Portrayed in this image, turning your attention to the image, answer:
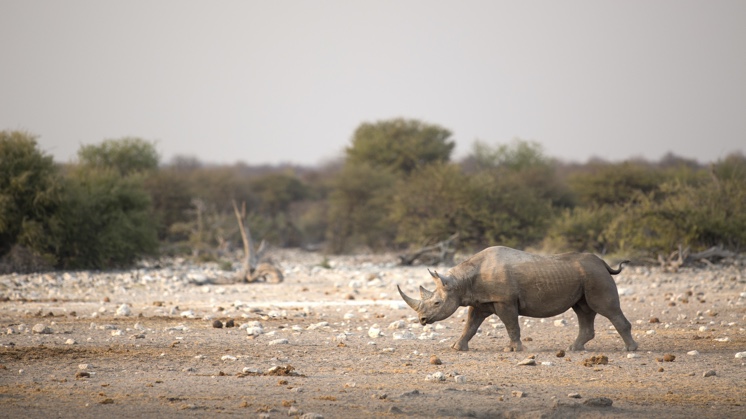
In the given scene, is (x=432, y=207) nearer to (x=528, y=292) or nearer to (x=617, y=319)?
(x=528, y=292)

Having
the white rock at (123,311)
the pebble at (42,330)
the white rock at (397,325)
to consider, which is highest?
the white rock at (123,311)

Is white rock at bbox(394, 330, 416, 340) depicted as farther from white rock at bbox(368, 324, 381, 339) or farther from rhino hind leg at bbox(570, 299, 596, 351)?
rhino hind leg at bbox(570, 299, 596, 351)

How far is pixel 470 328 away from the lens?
1113cm

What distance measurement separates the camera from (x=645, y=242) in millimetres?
26469

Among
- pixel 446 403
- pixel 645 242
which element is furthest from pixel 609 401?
pixel 645 242

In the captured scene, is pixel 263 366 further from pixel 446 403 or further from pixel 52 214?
pixel 52 214

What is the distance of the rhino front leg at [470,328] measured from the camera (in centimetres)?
1098

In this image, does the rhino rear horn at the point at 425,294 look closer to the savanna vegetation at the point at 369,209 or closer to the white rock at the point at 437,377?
the white rock at the point at 437,377

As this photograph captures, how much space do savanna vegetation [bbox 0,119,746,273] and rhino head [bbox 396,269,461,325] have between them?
54.9ft

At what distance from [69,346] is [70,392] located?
3.12m

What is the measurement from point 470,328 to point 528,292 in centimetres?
87

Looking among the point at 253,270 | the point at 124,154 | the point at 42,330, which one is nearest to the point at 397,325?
the point at 42,330

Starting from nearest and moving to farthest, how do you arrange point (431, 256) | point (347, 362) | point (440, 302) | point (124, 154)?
point (347, 362) < point (440, 302) < point (431, 256) < point (124, 154)

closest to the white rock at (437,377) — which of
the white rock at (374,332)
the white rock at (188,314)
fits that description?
the white rock at (374,332)
